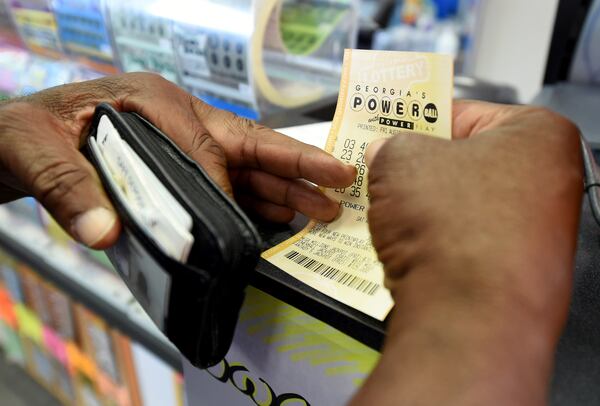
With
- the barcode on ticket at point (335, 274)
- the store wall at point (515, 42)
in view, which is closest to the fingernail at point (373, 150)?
the barcode on ticket at point (335, 274)

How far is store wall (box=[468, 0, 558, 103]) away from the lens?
138 centimetres

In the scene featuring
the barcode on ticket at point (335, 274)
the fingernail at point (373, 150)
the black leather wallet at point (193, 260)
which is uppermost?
the fingernail at point (373, 150)

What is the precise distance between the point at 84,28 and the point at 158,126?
637 mm

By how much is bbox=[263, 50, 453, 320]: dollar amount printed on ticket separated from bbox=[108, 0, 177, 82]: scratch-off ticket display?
49cm

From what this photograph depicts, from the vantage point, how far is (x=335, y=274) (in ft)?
1.51

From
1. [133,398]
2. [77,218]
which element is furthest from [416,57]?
[133,398]

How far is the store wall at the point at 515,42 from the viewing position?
1384 millimetres

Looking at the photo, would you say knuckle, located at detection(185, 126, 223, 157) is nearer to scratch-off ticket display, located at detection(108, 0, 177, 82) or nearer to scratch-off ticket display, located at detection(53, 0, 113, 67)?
scratch-off ticket display, located at detection(108, 0, 177, 82)

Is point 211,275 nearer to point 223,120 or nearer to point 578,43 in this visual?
point 223,120

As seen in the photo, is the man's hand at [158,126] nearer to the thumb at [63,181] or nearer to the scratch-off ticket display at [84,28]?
the thumb at [63,181]

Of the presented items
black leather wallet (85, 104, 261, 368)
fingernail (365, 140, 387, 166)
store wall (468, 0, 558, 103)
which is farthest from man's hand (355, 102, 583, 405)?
store wall (468, 0, 558, 103)

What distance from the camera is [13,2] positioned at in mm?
1186

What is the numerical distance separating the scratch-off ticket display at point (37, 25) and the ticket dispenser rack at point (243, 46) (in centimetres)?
26

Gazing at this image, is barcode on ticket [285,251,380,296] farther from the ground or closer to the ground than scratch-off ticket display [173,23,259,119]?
closer to the ground
